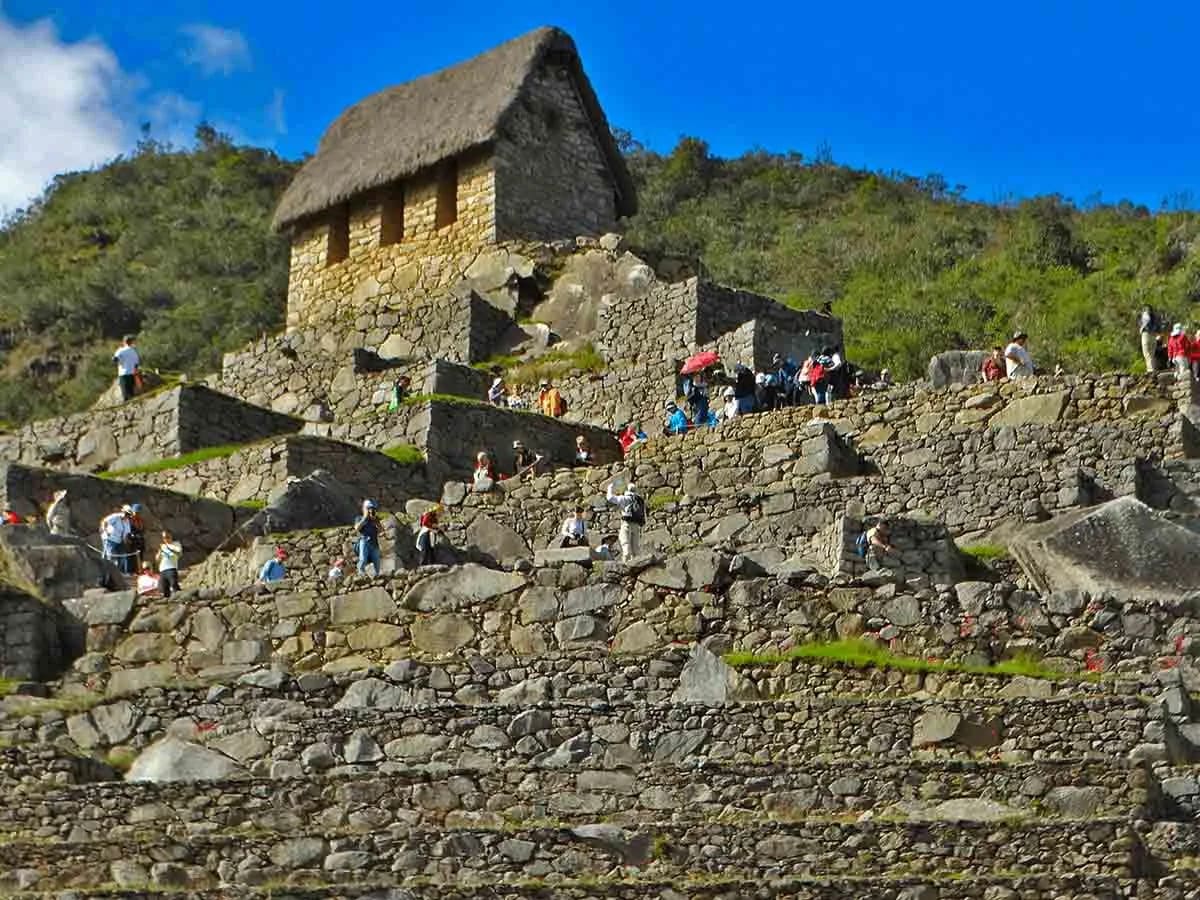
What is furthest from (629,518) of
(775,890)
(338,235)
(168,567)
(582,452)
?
(338,235)

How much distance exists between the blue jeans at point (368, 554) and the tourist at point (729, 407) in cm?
661

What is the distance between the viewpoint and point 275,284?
62.1 m

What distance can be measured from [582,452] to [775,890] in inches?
617

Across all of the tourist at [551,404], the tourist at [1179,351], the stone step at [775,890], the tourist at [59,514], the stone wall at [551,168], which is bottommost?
the stone step at [775,890]

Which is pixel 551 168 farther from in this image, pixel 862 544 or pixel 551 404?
pixel 862 544

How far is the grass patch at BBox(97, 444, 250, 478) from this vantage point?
3478 centimetres

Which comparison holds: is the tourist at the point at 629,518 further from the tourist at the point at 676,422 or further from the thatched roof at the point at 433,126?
the thatched roof at the point at 433,126

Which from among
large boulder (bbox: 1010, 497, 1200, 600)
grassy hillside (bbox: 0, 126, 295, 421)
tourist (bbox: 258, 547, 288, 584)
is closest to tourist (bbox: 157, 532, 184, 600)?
tourist (bbox: 258, 547, 288, 584)

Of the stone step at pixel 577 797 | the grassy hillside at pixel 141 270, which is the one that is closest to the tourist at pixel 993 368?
the stone step at pixel 577 797

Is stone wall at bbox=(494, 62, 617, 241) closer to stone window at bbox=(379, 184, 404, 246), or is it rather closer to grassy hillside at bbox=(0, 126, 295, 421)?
stone window at bbox=(379, 184, 404, 246)

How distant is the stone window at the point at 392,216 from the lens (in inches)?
1757

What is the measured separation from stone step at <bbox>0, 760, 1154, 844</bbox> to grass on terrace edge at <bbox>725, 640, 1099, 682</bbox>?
2769 mm

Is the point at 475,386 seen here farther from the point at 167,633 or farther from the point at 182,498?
the point at 167,633

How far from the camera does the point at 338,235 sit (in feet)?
149
